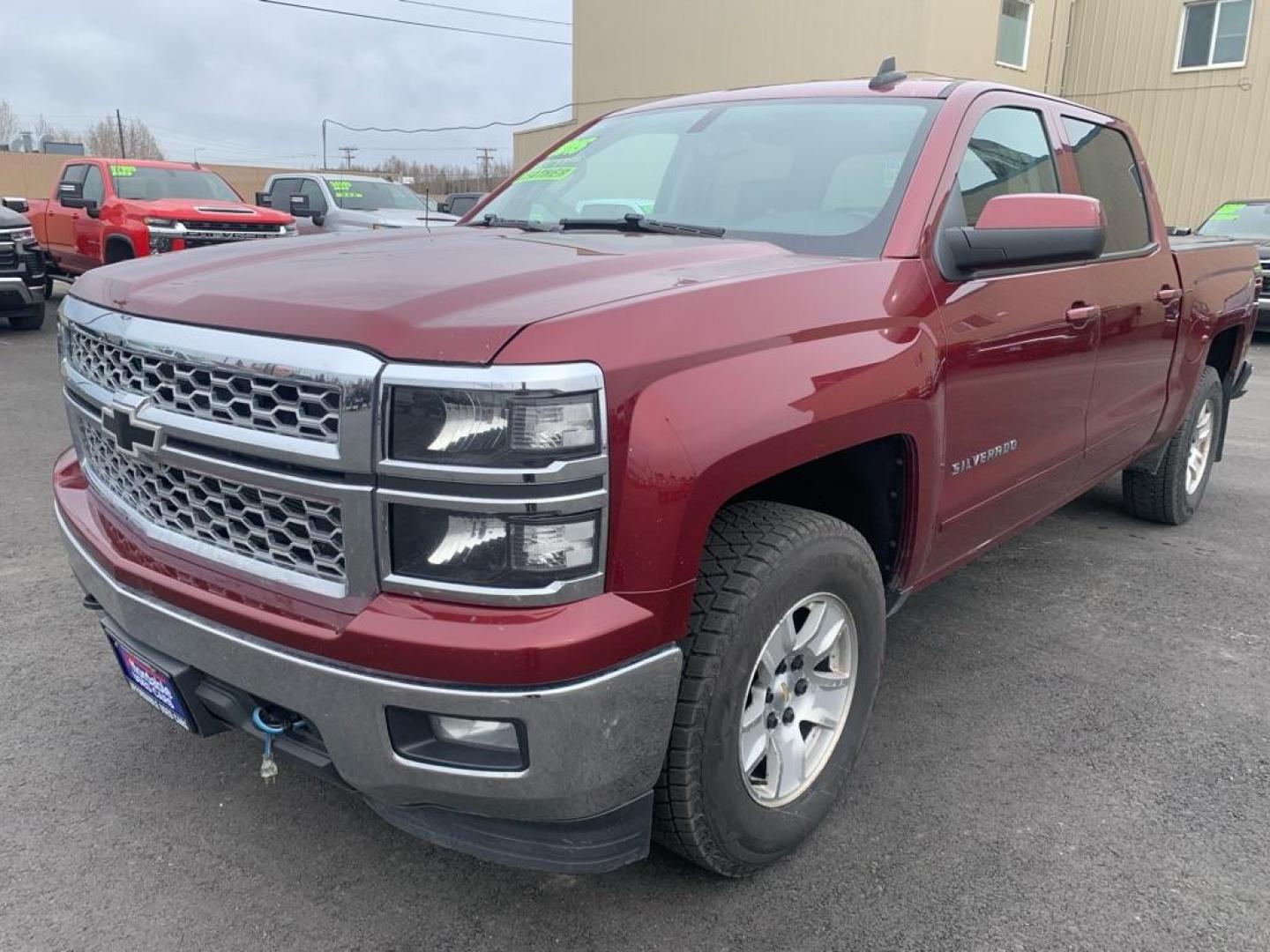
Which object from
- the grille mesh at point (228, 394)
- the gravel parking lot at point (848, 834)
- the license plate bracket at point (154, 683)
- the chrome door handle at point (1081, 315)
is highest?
the chrome door handle at point (1081, 315)

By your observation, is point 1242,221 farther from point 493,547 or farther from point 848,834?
point 493,547

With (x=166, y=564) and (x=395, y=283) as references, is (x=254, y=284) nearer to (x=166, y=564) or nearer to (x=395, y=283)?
(x=395, y=283)

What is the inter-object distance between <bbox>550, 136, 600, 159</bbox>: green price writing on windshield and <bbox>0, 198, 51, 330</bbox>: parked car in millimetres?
8666

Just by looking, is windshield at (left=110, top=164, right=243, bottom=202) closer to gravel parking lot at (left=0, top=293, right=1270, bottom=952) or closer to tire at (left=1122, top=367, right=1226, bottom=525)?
gravel parking lot at (left=0, top=293, right=1270, bottom=952)

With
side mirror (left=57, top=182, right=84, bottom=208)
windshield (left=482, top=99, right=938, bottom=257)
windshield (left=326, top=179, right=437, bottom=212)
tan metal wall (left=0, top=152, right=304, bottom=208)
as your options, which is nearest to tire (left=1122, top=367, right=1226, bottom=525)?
windshield (left=482, top=99, right=938, bottom=257)

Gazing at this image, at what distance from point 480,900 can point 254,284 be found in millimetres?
1479

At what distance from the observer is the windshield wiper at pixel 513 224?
3.23 meters

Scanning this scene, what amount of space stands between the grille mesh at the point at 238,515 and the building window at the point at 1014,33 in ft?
66.2

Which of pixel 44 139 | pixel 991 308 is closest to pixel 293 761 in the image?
pixel 991 308

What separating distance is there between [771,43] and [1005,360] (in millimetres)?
19539

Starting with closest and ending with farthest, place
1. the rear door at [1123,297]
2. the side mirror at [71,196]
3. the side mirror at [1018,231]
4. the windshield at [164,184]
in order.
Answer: the side mirror at [1018,231]
the rear door at [1123,297]
the side mirror at [71,196]
the windshield at [164,184]

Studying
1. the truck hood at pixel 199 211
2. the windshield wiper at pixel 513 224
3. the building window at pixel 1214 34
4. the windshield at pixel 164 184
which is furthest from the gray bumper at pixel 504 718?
the building window at pixel 1214 34

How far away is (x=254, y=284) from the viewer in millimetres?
2148

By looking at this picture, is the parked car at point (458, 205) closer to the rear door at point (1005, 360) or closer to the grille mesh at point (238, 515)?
the rear door at point (1005, 360)
